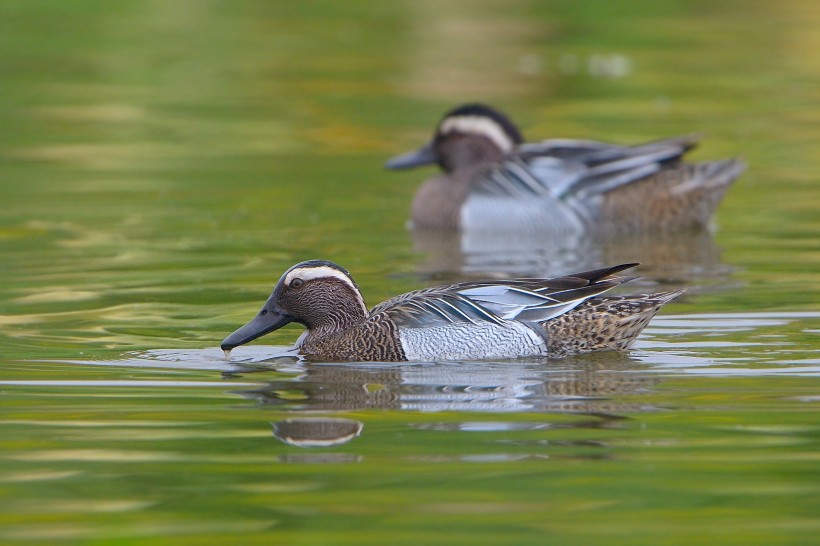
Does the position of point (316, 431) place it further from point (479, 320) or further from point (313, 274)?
point (313, 274)

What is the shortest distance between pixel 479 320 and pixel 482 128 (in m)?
6.66

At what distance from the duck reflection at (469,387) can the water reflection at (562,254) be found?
3.24 meters

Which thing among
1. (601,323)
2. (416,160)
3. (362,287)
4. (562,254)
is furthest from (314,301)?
(416,160)

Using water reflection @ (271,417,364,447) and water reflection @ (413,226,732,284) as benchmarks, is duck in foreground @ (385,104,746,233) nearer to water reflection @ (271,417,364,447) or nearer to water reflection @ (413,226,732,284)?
water reflection @ (413,226,732,284)

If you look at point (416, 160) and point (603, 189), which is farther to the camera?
point (416, 160)

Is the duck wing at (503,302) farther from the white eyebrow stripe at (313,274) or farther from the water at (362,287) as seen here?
the white eyebrow stripe at (313,274)

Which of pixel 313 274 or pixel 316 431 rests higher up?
pixel 313 274

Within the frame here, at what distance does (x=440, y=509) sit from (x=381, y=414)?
5.48ft

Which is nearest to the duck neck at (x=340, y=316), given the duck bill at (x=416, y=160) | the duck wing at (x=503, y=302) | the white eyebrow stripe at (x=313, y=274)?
the white eyebrow stripe at (x=313, y=274)

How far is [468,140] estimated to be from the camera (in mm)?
15922

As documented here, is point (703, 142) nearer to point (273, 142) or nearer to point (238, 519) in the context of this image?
point (273, 142)

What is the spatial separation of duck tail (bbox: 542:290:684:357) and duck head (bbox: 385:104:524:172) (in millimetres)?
6225

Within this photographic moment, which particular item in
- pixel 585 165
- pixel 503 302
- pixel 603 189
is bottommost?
pixel 503 302

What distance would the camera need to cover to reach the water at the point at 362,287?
6410mm
